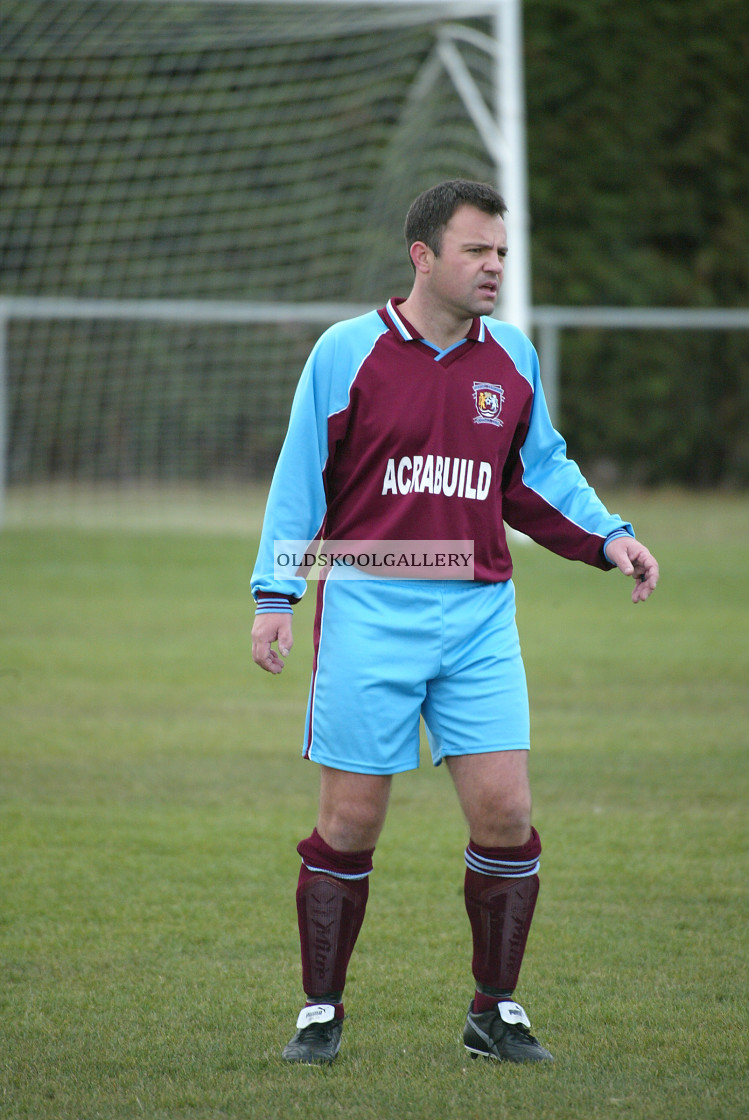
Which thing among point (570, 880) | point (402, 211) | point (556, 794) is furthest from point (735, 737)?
point (402, 211)

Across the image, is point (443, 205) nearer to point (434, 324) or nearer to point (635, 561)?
point (434, 324)

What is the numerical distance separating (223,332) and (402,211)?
16.0 ft

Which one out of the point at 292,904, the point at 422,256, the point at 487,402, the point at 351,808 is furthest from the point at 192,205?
the point at 351,808

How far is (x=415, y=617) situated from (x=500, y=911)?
2.40ft

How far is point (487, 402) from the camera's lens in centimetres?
322

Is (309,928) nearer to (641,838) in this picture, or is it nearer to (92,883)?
(92,883)

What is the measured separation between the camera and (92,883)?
4445mm

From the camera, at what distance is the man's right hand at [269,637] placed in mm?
3143

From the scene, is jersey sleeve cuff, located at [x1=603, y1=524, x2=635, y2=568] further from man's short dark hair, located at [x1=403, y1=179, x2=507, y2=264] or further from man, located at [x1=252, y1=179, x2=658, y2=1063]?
man's short dark hair, located at [x1=403, y1=179, x2=507, y2=264]

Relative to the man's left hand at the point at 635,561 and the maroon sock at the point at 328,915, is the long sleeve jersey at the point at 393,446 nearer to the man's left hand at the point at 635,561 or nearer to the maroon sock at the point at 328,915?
the man's left hand at the point at 635,561

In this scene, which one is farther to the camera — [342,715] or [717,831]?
[717,831]

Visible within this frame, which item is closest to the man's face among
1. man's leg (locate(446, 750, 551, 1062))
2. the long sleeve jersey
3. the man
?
the man

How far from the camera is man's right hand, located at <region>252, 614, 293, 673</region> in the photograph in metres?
3.14

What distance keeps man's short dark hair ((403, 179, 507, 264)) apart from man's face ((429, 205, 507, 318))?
0.05 ft
